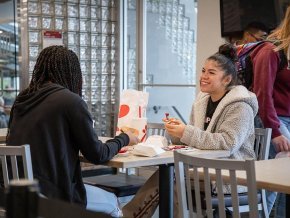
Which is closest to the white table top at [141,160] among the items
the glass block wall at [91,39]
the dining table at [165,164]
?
the dining table at [165,164]

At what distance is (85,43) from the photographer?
4895mm

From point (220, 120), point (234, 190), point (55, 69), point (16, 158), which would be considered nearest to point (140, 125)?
point (220, 120)

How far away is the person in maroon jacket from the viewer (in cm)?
281

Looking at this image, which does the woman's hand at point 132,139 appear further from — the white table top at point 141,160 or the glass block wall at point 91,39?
the glass block wall at point 91,39

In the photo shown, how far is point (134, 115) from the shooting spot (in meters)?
2.38

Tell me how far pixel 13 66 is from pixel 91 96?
2.74ft

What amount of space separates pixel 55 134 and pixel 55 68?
1.01 feet

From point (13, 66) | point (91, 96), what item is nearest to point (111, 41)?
point (91, 96)

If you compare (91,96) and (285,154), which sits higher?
(91,96)

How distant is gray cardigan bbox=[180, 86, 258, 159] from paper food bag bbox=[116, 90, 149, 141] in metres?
0.21

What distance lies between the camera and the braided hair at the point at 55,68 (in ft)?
6.69

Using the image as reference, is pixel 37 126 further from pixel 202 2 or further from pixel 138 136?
pixel 202 2

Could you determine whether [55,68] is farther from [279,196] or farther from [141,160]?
[279,196]

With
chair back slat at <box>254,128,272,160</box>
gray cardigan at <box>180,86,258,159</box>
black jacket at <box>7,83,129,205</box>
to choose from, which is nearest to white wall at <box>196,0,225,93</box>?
chair back slat at <box>254,128,272,160</box>
